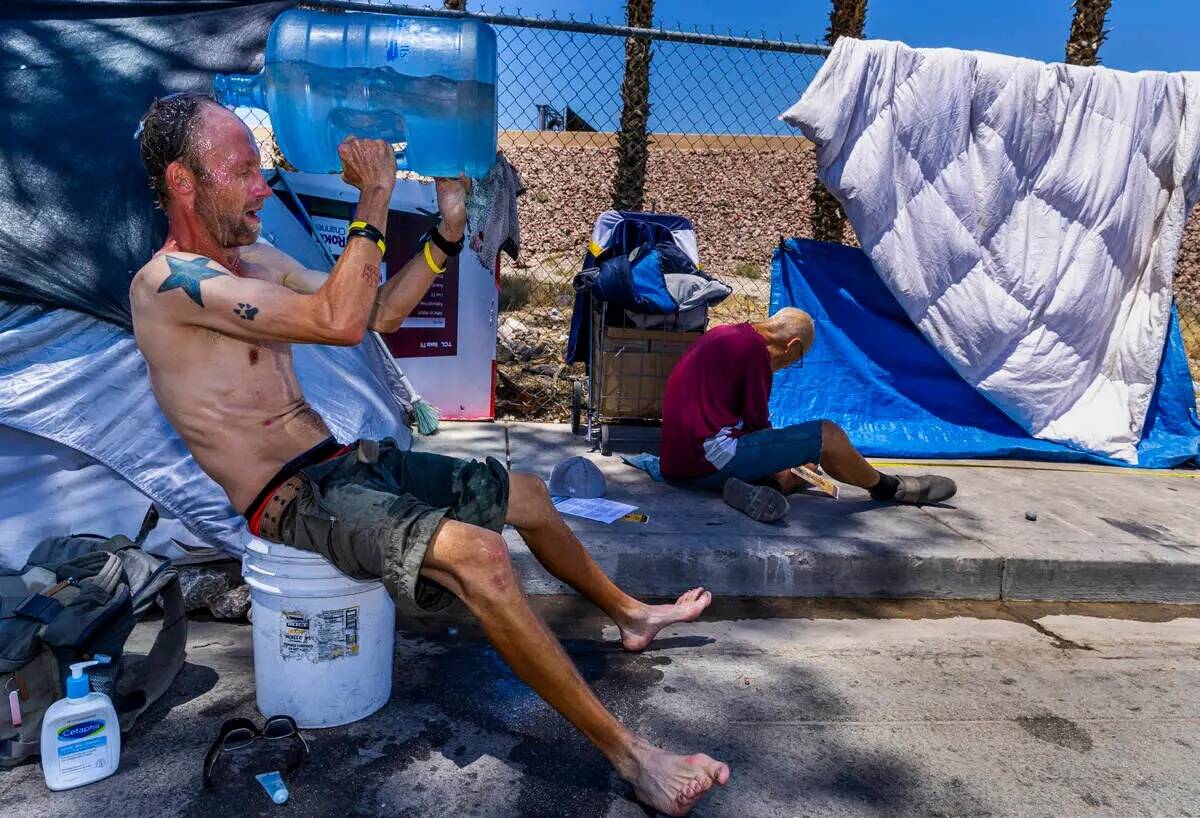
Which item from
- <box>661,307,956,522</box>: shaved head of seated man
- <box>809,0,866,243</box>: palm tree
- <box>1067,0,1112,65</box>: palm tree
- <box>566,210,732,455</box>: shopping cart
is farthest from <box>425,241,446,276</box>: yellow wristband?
<box>1067,0,1112,65</box>: palm tree

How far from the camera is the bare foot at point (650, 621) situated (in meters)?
3.24

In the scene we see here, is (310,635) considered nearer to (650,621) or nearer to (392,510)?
(392,510)

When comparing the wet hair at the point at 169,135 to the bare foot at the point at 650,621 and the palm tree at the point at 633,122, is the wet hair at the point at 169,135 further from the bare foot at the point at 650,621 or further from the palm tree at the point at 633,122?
the palm tree at the point at 633,122

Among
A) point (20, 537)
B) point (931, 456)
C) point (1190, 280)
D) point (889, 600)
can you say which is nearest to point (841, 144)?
point (931, 456)

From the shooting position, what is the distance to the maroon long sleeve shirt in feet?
15.0

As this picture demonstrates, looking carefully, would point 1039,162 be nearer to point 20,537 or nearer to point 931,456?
point 931,456

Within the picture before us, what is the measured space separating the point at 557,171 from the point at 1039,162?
1392 centimetres

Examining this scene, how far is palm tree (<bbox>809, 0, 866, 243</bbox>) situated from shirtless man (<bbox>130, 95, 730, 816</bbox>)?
17.6 feet

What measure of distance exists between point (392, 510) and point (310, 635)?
1.66ft

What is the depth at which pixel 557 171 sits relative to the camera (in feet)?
61.7

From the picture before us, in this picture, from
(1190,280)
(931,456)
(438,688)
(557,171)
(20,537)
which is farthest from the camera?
(557,171)

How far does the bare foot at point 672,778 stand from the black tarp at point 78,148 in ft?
9.52

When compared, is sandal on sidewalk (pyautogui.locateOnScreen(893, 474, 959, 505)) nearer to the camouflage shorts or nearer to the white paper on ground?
the white paper on ground

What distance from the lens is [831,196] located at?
7.34m
